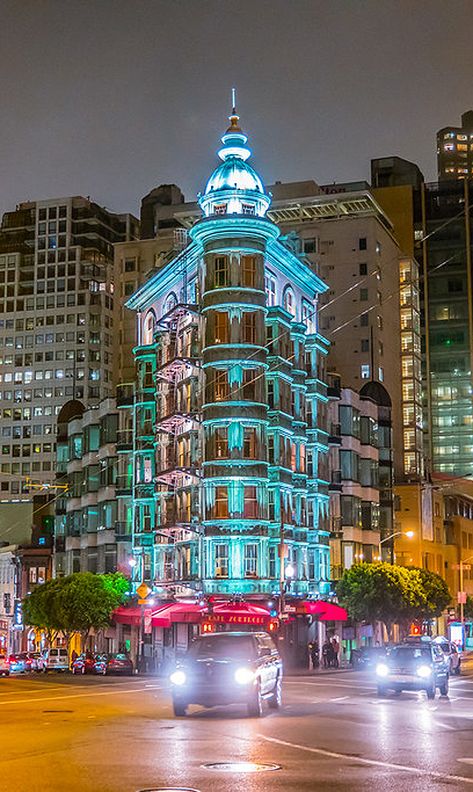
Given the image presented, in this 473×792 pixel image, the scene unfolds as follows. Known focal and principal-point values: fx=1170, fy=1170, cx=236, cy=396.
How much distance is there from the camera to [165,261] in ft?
260

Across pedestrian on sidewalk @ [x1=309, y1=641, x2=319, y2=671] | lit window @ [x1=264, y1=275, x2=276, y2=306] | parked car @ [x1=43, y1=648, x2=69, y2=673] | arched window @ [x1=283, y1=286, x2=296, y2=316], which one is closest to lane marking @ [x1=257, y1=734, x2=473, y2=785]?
pedestrian on sidewalk @ [x1=309, y1=641, x2=319, y2=671]

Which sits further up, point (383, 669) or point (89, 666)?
point (383, 669)

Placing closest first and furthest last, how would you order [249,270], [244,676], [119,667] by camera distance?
[244,676]
[119,667]
[249,270]

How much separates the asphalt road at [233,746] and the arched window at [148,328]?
53118mm

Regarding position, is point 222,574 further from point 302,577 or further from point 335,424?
point 335,424

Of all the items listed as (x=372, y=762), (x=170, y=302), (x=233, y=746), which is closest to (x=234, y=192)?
(x=170, y=302)

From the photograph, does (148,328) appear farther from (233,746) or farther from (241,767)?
(241,767)

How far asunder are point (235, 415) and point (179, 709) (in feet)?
139

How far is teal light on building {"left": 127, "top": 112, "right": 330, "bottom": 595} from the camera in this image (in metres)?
67.1

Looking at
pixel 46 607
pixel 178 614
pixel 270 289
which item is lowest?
pixel 178 614

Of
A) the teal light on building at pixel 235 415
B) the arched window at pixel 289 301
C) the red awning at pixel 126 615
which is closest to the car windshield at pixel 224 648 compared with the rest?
the teal light on building at pixel 235 415

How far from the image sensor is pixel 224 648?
25.5 metres

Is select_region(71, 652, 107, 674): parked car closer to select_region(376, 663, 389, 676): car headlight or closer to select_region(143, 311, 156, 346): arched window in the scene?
select_region(143, 311, 156, 346): arched window

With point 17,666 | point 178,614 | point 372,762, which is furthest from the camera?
point 17,666
